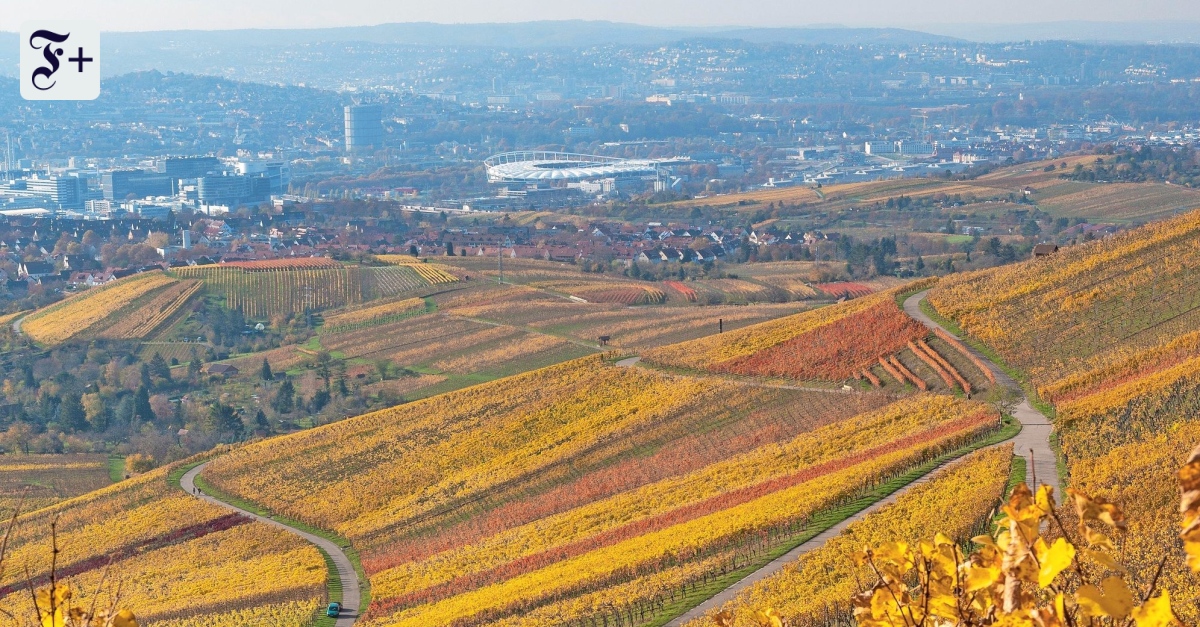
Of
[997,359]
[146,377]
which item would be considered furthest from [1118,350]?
[146,377]

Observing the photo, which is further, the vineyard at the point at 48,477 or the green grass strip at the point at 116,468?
the green grass strip at the point at 116,468

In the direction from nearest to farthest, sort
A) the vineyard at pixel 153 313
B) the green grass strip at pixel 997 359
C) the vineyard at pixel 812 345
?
1. the green grass strip at pixel 997 359
2. the vineyard at pixel 812 345
3. the vineyard at pixel 153 313

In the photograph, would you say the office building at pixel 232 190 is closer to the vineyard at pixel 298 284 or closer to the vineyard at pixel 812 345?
the vineyard at pixel 298 284

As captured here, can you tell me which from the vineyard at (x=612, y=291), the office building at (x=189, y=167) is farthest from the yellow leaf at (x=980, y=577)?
the office building at (x=189, y=167)

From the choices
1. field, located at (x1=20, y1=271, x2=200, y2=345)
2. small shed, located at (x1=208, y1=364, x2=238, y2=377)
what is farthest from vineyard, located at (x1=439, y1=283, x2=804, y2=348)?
field, located at (x1=20, y1=271, x2=200, y2=345)

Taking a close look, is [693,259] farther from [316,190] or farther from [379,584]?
[316,190]

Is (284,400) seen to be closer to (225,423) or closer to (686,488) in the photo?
(225,423)

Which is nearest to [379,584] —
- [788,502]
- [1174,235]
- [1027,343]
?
[788,502]
